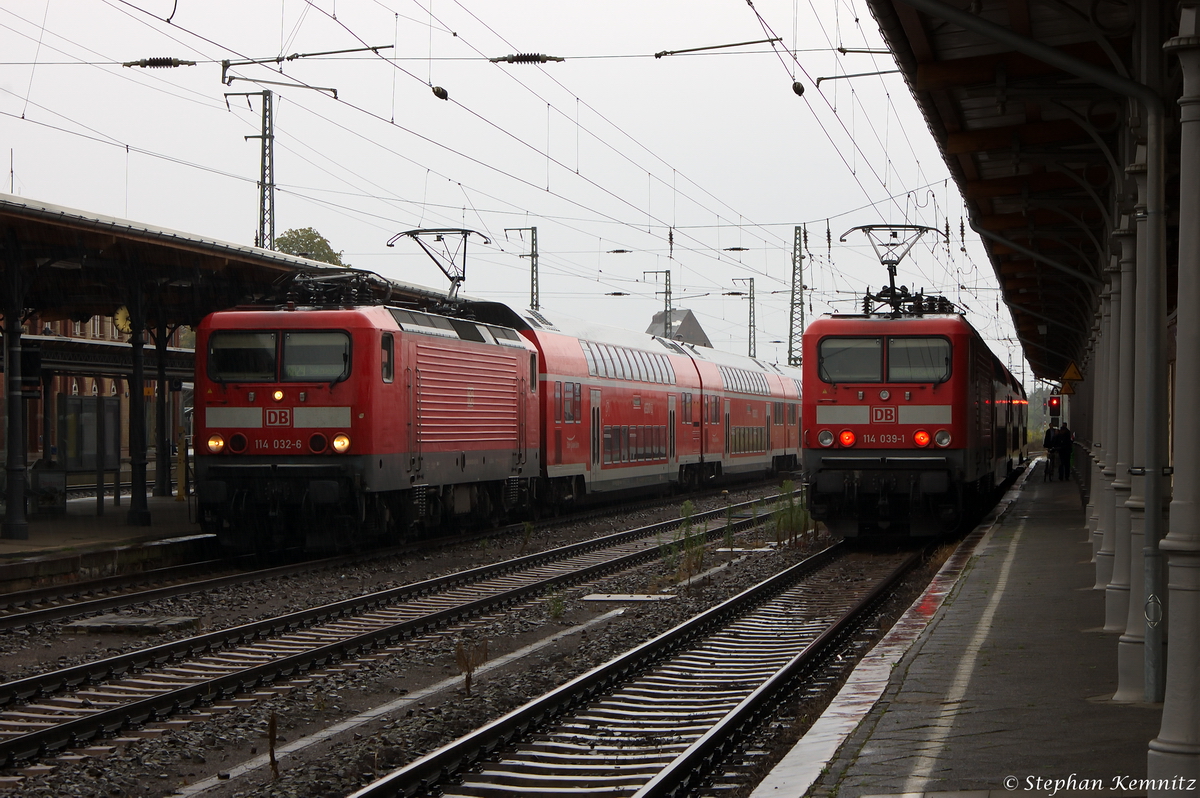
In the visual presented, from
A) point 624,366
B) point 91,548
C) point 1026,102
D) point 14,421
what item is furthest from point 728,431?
point 1026,102

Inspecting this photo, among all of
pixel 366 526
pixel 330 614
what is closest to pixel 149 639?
pixel 330 614

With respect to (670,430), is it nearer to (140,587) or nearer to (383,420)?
(383,420)

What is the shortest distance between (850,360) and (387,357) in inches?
240

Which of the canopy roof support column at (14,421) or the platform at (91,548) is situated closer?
the platform at (91,548)

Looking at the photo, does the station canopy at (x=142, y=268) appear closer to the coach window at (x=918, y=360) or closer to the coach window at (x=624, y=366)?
the coach window at (x=624, y=366)

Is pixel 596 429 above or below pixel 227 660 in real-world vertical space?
above

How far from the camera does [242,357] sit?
654 inches

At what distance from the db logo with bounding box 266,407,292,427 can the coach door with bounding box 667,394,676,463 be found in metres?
14.2

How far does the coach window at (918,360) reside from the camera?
1753 cm

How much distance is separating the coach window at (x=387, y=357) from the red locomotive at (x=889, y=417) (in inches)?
214

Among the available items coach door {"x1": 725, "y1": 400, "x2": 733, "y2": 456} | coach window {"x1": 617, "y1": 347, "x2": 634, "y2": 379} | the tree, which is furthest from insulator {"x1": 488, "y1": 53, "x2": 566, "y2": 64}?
the tree

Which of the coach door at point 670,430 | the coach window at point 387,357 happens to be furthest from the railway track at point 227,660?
the coach door at point 670,430

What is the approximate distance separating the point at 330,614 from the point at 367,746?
509 cm

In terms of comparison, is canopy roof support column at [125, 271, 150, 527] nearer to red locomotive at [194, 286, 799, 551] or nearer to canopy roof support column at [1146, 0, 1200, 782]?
red locomotive at [194, 286, 799, 551]
